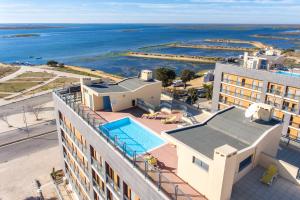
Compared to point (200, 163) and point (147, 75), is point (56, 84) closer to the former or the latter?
point (147, 75)

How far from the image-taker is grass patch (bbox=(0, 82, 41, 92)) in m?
87.0

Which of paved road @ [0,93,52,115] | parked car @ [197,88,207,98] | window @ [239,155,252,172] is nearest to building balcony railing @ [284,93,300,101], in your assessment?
window @ [239,155,252,172]

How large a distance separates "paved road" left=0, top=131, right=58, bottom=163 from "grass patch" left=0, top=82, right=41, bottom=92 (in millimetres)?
44932

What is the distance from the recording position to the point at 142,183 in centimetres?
1486

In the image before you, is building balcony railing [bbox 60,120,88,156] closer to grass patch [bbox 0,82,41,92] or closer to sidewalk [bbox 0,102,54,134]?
sidewalk [bbox 0,102,54,134]

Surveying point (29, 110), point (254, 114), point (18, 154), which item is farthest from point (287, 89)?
point (29, 110)

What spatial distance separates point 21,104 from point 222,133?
69.8 m

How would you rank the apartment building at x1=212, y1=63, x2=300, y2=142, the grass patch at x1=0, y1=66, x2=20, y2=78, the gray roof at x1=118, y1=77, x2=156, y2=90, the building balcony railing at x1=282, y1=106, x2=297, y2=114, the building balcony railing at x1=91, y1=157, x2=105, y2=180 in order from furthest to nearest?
the grass patch at x1=0, y1=66, x2=20, y2=78 < the building balcony railing at x1=282, y1=106, x2=297, y2=114 < the apartment building at x1=212, y1=63, x2=300, y2=142 < the gray roof at x1=118, y1=77, x2=156, y2=90 < the building balcony railing at x1=91, y1=157, x2=105, y2=180

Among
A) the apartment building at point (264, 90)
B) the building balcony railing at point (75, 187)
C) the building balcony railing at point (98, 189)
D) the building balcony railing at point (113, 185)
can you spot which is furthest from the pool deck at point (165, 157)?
the apartment building at point (264, 90)

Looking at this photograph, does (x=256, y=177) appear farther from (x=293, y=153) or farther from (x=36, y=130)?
(x=36, y=130)

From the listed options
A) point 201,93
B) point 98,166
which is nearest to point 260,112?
point 98,166

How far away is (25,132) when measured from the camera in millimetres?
52906

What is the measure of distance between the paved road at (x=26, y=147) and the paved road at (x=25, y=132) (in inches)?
99.3

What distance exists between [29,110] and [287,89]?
62.8m
